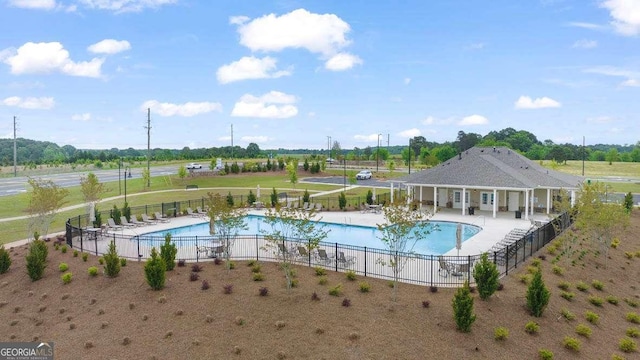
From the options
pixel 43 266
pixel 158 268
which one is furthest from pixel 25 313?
pixel 158 268

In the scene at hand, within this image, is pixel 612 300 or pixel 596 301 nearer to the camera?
pixel 596 301

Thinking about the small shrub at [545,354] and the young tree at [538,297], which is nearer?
the small shrub at [545,354]

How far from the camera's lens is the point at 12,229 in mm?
32000

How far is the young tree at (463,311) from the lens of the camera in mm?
14016

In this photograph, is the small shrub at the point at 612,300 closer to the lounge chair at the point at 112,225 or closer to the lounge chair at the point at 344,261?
the lounge chair at the point at 344,261

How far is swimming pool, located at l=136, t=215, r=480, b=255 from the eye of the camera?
2738 centimetres

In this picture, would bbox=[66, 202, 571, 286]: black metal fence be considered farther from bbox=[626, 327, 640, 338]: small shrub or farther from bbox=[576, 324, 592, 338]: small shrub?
bbox=[626, 327, 640, 338]: small shrub

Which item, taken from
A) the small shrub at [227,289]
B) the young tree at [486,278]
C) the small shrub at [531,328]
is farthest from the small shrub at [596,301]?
the small shrub at [227,289]

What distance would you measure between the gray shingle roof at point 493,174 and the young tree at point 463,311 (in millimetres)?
23067

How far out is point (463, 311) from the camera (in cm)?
1407

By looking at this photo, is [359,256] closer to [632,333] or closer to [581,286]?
[581,286]

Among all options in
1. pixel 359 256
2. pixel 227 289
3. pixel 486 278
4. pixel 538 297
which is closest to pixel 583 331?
pixel 538 297

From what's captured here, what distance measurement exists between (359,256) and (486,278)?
758 centimetres

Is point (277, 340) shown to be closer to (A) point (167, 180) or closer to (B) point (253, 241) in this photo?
(B) point (253, 241)
